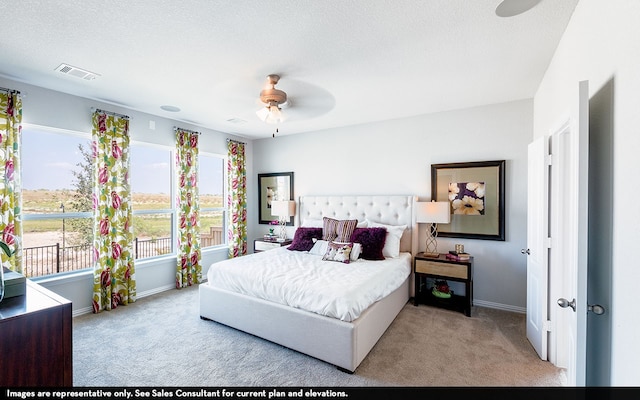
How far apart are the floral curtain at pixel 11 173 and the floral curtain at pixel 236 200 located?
2735mm

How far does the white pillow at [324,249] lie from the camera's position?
355cm

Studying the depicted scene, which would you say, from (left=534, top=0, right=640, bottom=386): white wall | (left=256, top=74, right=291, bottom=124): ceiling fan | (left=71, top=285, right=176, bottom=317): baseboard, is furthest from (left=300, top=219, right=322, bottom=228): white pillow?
(left=534, top=0, right=640, bottom=386): white wall

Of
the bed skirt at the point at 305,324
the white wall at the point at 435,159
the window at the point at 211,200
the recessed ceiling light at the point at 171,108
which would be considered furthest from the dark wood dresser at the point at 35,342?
the white wall at the point at 435,159

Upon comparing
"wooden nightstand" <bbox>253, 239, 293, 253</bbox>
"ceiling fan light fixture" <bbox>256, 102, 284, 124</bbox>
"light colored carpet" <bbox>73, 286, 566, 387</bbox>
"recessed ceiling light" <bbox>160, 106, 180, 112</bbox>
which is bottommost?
"light colored carpet" <bbox>73, 286, 566, 387</bbox>

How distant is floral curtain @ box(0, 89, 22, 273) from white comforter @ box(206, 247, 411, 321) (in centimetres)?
194

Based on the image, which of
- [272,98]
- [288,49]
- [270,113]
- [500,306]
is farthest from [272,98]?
[500,306]

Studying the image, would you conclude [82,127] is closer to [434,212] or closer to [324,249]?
[324,249]

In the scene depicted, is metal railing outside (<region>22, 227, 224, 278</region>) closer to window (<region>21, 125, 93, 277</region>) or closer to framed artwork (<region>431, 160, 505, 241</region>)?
window (<region>21, 125, 93, 277</region>)

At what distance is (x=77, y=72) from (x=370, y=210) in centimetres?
384

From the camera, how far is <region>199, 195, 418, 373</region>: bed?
2.31 m

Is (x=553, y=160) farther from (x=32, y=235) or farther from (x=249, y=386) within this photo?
(x=32, y=235)

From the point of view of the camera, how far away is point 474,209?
3.68 metres

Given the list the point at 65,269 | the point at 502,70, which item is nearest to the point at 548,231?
the point at 502,70

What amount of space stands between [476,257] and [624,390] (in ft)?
9.02
